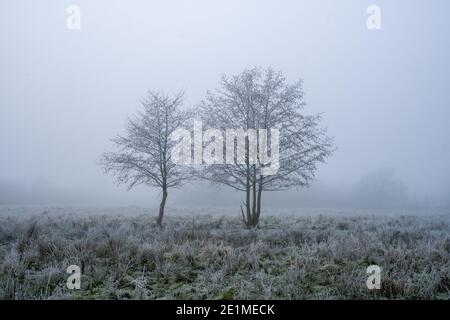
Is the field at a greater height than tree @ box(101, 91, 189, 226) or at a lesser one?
lesser

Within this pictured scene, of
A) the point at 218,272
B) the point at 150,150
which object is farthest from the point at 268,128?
the point at 218,272

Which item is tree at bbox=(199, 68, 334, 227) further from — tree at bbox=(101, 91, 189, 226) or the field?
the field

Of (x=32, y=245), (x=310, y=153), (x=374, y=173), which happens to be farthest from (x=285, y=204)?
(x=32, y=245)

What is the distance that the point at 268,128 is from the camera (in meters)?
15.3

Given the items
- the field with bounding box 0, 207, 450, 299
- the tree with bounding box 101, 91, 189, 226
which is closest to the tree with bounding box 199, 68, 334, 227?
the tree with bounding box 101, 91, 189, 226

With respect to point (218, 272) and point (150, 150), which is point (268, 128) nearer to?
point (150, 150)

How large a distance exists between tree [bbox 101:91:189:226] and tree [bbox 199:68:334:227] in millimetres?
2330

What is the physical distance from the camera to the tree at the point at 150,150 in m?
16.7

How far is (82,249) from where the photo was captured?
740cm

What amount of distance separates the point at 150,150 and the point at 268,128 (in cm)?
661

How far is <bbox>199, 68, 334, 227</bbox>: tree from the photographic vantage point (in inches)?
600

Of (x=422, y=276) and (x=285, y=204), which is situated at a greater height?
(x=422, y=276)
